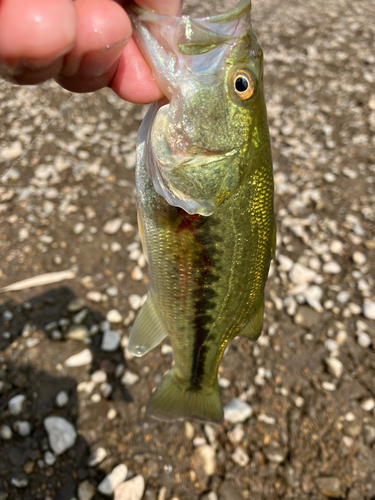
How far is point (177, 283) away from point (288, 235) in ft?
7.52

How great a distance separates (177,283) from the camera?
1841mm

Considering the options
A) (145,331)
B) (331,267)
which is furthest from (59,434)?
(331,267)

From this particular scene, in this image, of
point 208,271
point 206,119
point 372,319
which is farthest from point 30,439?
point 372,319

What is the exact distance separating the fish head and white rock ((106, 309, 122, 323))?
5.79 ft

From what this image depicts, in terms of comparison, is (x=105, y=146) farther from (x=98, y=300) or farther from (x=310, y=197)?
(x=310, y=197)

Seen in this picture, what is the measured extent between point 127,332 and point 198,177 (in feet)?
6.05

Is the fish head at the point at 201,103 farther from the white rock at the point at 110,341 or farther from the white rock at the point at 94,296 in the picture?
the white rock at the point at 94,296

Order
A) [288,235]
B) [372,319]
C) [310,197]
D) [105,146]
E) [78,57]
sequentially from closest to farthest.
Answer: [78,57] < [372,319] < [288,235] < [310,197] < [105,146]

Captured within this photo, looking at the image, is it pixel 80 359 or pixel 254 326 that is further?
pixel 80 359

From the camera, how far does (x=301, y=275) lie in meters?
3.50

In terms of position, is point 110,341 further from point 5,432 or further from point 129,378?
point 5,432

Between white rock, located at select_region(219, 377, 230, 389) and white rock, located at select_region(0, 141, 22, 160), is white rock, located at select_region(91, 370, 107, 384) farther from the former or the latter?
white rock, located at select_region(0, 141, 22, 160)

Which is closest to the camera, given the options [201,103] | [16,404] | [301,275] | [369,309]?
[201,103]

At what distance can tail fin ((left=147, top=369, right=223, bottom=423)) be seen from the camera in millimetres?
2100
